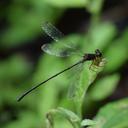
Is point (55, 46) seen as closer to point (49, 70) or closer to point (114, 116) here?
point (114, 116)

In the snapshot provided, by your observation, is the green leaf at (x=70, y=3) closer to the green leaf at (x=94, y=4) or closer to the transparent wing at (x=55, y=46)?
the green leaf at (x=94, y=4)

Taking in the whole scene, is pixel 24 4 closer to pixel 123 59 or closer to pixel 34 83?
pixel 34 83

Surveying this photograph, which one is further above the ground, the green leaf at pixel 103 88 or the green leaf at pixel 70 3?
the green leaf at pixel 70 3

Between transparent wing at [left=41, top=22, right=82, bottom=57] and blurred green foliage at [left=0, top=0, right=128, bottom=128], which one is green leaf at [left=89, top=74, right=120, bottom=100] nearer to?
blurred green foliage at [left=0, top=0, right=128, bottom=128]

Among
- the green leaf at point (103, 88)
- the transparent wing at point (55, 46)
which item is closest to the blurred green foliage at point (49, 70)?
the green leaf at point (103, 88)

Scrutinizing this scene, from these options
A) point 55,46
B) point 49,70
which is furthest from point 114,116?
point 49,70

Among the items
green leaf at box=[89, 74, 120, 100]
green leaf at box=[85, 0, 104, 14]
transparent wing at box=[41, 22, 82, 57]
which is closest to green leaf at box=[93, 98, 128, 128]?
transparent wing at box=[41, 22, 82, 57]
